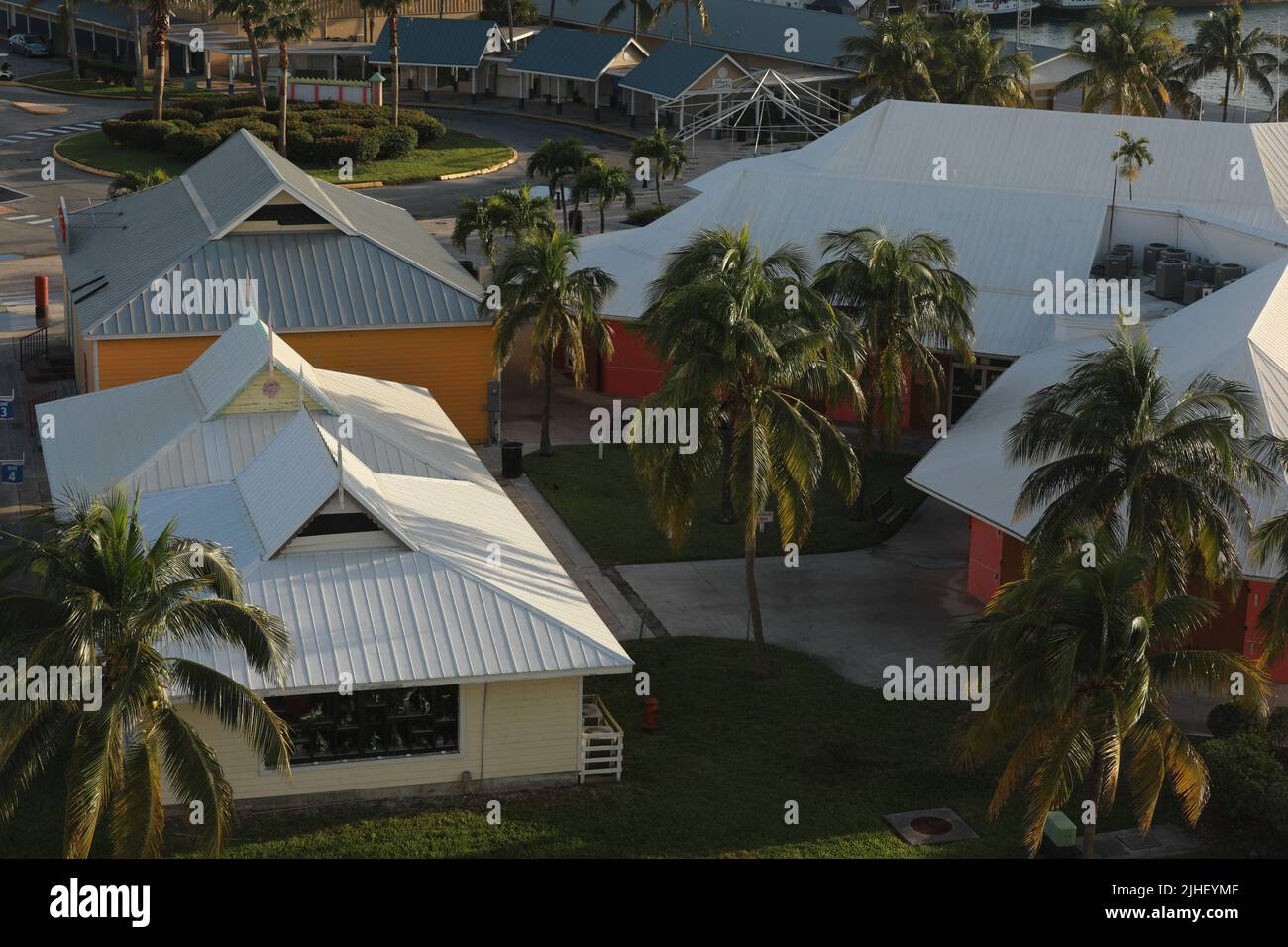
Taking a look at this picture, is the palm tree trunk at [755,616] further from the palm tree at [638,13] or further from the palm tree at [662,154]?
the palm tree at [638,13]

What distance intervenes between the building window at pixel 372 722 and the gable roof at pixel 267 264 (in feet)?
62.2

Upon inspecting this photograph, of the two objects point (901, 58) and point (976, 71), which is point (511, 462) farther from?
point (976, 71)

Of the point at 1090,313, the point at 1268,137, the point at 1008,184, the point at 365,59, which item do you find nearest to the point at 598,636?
the point at 1090,313

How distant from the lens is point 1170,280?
1884 inches

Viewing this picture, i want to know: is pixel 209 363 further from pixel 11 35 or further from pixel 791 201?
pixel 11 35

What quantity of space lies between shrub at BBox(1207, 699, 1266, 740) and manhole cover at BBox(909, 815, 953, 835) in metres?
5.24

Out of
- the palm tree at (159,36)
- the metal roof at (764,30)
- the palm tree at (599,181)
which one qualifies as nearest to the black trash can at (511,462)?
the palm tree at (599,181)

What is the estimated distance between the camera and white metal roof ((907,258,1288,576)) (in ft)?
118

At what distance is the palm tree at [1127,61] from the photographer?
72.0m

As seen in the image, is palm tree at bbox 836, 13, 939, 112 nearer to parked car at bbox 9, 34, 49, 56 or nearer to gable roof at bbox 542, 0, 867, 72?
gable roof at bbox 542, 0, 867, 72

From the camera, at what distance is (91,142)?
8762 cm

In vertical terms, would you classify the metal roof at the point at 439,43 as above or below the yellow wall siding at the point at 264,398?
above

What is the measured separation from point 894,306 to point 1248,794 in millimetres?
16805

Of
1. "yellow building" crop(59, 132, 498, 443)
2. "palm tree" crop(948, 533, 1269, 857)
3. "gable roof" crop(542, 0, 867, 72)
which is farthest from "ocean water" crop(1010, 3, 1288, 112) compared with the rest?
"palm tree" crop(948, 533, 1269, 857)
